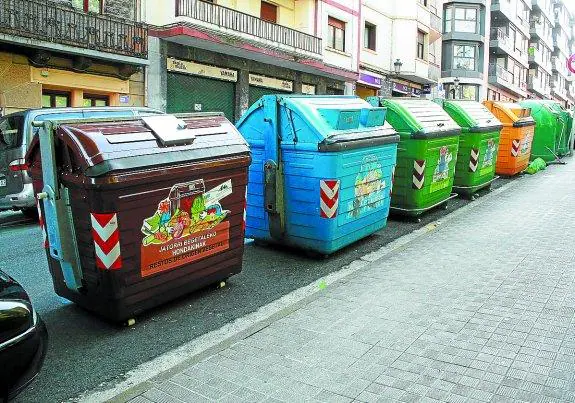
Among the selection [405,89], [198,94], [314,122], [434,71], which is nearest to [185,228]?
[314,122]

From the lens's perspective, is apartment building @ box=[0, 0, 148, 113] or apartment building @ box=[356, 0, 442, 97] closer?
apartment building @ box=[0, 0, 148, 113]

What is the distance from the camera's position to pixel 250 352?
379cm

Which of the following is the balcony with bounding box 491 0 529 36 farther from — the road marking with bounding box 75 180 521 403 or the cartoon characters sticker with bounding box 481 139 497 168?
the road marking with bounding box 75 180 521 403

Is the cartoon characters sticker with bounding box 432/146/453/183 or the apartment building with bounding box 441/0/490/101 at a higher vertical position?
the apartment building with bounding box 441/0/490/101

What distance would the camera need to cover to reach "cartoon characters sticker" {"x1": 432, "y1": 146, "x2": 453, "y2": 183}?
8651 millimetres

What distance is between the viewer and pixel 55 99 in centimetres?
1477

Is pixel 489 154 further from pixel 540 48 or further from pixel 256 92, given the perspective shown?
pixel 540 48

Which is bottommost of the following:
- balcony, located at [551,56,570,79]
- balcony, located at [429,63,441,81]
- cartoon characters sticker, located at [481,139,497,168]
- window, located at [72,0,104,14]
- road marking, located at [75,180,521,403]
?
road marking, located at [75,180,521,403]

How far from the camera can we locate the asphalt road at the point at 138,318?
139 inches

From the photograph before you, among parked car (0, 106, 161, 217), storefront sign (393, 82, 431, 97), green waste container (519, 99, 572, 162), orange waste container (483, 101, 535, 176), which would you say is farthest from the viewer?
storefront sign (393, 82, 431, 97)

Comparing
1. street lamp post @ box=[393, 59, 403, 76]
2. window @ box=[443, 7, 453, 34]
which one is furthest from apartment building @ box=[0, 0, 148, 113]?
window @ box=[443, 7, 453, 34]

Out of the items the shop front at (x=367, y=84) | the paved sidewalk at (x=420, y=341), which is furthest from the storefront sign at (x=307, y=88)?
the paved sidewalk at (x=420, y=341)

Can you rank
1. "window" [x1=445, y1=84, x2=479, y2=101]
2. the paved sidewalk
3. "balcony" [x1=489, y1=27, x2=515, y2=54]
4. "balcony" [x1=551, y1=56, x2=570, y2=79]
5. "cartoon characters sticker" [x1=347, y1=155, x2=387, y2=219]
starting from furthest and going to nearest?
"balcony" [x1=551, y1=56, x2=570, y2=79], "balcony" [x1=489, y1=27, x2=515, y2=54], "window" [x1=445, y1=84, x2=479, y2=101], "cartoon characters sticker" [x1=347, y1=155, x2=387, y2=219], the paved sidewalk

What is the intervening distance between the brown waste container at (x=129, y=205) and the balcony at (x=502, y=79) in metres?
43.8
